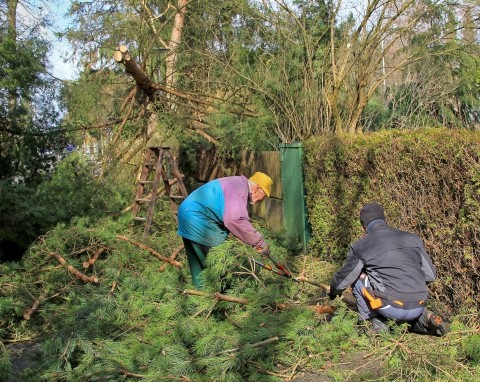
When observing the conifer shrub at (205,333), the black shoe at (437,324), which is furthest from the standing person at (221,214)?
the black shoe at (437,324)

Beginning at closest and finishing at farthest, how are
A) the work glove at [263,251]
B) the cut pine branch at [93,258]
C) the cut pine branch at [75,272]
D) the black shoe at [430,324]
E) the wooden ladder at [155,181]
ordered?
1. the black shoe at [430,324]
2. the work glove at [263,251]
3. the cut pine branch at [75,272]
4. the cut pine branch at [93,258]
5. the wooden ladder at [155,181]

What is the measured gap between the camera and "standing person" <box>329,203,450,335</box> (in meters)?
4.40

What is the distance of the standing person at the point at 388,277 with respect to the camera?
4402 mm

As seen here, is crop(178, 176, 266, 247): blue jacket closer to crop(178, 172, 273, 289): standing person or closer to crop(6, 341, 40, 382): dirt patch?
crop(178, 172, 273, 289): standing person

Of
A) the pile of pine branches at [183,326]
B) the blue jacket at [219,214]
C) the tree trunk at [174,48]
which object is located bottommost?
the pile of pine branches at [183,326]

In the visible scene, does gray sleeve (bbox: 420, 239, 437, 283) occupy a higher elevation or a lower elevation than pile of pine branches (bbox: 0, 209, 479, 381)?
higher

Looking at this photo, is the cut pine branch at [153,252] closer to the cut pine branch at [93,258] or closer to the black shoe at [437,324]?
the cut pine branch at [93,258]

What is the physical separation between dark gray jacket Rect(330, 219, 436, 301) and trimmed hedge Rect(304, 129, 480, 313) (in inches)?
25.1

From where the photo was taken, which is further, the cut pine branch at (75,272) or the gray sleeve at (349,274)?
the cut pine branch at (75,272)

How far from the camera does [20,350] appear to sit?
5.81 m

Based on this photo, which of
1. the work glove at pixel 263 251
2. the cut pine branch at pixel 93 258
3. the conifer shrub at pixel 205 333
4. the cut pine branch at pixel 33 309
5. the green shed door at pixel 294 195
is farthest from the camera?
the green shed door at pixel 294 195

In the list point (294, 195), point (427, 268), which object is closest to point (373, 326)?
point (427, 268)

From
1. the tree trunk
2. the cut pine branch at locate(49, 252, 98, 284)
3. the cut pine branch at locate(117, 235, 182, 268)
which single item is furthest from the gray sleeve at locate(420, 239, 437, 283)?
the tree trunk

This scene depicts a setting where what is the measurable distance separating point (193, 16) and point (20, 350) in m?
9.54
